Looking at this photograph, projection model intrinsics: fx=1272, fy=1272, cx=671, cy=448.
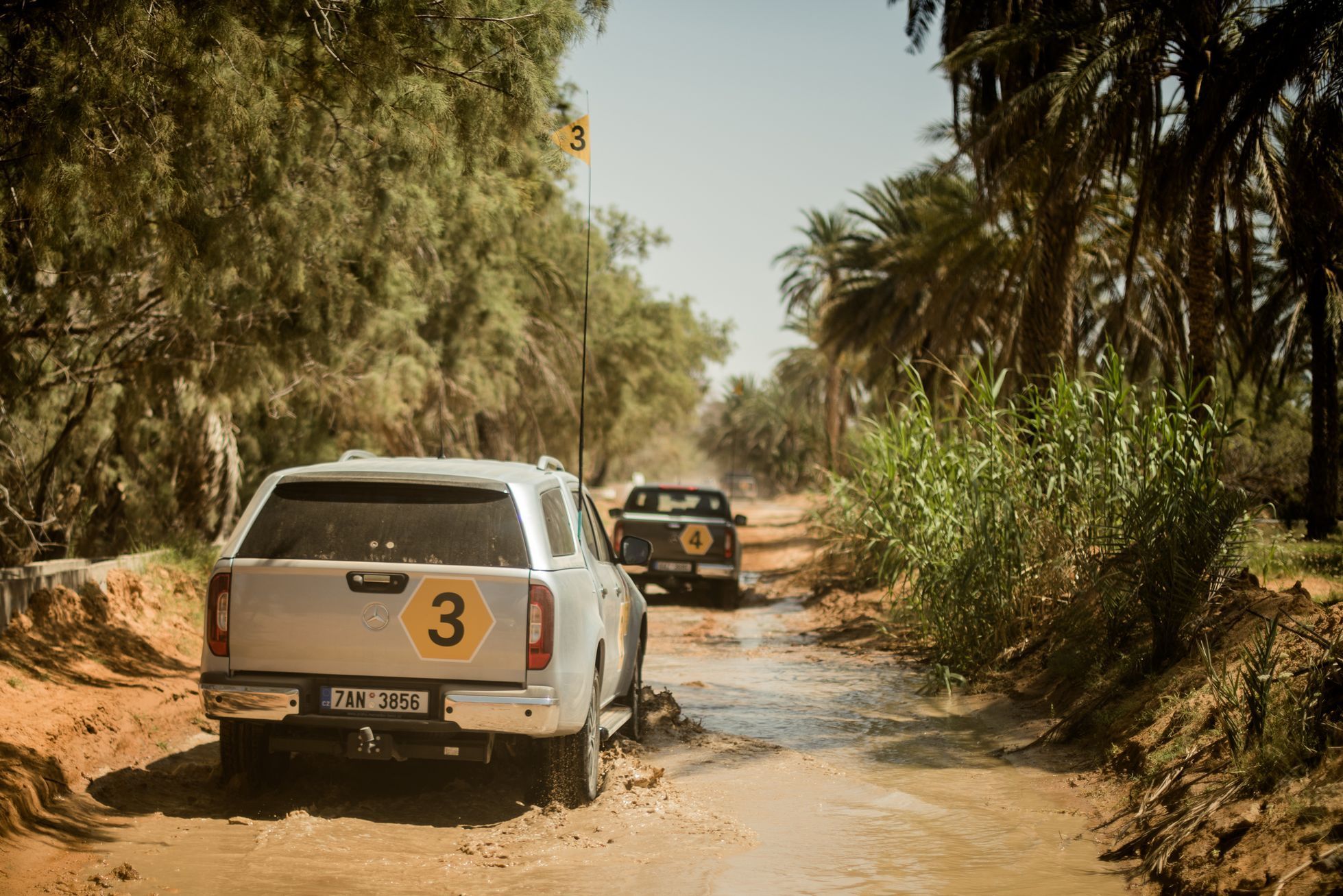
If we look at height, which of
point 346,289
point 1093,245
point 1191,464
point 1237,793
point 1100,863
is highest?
point 1093,245

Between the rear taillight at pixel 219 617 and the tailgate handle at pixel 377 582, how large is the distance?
62cm

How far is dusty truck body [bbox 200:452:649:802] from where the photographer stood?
19.5 feet

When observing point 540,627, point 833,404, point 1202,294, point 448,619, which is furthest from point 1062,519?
point 833,404

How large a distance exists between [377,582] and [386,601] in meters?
0.10

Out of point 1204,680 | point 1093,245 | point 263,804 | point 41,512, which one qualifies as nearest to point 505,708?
point 263,804

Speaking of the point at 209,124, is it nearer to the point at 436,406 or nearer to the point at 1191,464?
the point at 1191,464

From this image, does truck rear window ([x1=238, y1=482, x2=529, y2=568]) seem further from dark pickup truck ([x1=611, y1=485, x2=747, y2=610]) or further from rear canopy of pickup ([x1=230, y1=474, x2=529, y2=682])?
dark pickup truck ([x1=611, y1=485, x2=747, y2=610])

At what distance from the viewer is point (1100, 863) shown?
19.5ft

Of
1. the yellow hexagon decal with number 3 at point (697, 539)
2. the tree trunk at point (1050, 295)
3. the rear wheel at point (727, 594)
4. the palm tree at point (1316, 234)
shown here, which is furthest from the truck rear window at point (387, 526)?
the tree trunk at point (1050, 295)

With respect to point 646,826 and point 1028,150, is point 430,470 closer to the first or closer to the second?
point 646,826

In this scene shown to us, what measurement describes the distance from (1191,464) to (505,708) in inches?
224

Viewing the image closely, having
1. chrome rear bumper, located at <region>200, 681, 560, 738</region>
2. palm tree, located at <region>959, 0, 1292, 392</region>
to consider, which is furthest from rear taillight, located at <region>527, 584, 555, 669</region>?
palm tree, located at <region>959, 0, 1292, 392</region>

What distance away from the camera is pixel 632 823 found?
6.35 metres

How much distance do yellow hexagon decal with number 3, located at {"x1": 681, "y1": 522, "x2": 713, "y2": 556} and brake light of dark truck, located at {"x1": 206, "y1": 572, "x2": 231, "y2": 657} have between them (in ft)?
41.2
